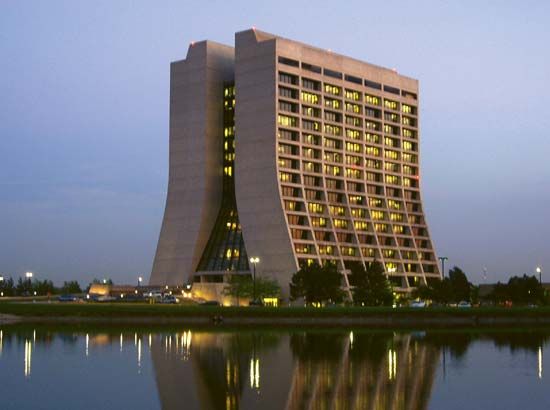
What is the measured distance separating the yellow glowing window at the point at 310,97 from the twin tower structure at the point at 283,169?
0.29m

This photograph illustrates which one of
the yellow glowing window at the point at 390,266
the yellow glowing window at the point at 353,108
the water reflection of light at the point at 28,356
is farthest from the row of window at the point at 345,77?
the water reflection of light at the point at 28,356

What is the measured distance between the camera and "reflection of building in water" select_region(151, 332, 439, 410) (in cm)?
3531

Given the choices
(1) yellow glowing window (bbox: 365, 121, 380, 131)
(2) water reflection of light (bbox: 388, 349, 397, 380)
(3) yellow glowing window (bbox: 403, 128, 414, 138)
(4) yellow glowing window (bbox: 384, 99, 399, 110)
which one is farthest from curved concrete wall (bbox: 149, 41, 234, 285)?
(2) water reflection of light (bbox: 388, 349, 397, 380)

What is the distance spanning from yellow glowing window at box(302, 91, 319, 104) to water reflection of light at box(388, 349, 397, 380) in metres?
102

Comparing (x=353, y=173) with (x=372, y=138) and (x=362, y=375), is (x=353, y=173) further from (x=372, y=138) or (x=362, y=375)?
(x=362, y=375)

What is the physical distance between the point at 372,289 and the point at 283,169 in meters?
27.5

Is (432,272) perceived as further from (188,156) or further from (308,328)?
(308,328)

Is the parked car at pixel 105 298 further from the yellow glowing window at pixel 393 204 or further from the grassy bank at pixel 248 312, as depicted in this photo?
the yellow glowing window at pixel 393 204

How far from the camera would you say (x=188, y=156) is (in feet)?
544

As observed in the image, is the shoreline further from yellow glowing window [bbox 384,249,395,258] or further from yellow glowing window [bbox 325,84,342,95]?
yellow glowing window [bbox 325,84,342,95]

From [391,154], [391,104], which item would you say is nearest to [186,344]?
[391,154]

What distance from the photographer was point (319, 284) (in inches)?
5221

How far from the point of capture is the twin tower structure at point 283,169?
153875 millimetres

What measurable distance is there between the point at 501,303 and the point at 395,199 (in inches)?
1071
